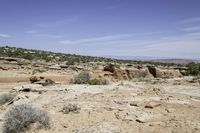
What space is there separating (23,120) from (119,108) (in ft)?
11.7

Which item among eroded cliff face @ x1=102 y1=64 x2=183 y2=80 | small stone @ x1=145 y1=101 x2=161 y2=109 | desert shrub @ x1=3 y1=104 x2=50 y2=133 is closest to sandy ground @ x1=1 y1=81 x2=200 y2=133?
small stone @ x1=145 y1=101 x2=161 y2=109

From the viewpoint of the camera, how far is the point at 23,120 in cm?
1030

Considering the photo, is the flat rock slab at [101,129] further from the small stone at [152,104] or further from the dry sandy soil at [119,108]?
the small stone at [152,104]

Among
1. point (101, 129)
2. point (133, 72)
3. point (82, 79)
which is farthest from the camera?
point (133, 72)

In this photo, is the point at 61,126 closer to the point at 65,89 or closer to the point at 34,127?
the point at 34,127

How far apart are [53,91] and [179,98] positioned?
6.25 meters

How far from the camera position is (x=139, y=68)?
41562 mm

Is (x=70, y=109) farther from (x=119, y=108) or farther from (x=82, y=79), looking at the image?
(x=82, y=79)

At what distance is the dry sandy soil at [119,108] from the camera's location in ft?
32.6

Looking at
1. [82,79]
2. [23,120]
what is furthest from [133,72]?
[23,120]

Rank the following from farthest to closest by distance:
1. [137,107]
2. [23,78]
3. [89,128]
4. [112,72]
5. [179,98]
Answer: [112,72]
[23,78]
[179,98]
[137,107]
[89,128]

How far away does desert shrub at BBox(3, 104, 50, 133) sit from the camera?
10.2 metres

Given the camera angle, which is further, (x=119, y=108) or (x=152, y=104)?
(x=152, y=104)

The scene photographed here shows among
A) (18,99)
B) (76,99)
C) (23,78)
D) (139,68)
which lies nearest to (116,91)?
(76,99)
